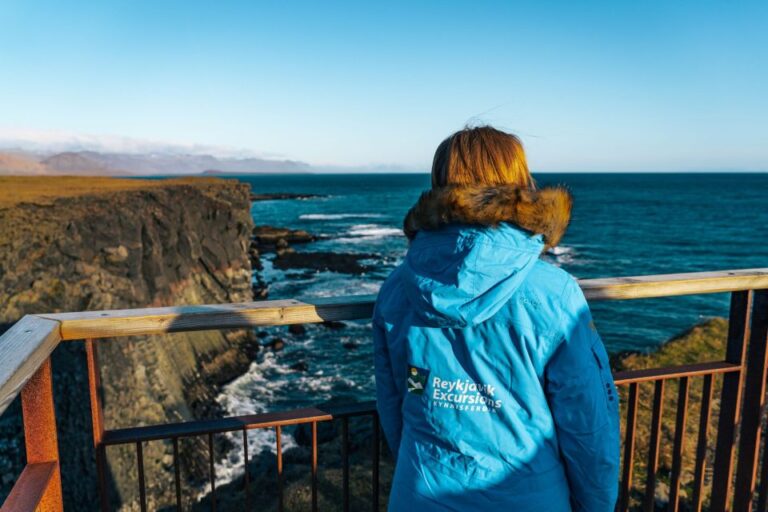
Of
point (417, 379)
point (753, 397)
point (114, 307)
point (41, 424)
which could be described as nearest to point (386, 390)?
point (417, 379)

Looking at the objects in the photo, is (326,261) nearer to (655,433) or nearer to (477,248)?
(655,433)

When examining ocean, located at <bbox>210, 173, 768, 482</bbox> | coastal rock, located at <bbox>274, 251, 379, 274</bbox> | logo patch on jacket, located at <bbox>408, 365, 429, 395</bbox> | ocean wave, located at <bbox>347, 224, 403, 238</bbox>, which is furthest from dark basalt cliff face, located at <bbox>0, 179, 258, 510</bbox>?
ocean wave, located at <bbox>347, 224, 403, 238</bbox>

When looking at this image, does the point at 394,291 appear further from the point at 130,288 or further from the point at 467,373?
the point at 130,288

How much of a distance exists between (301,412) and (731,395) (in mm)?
2256

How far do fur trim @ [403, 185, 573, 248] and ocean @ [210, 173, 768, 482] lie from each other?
0.20m

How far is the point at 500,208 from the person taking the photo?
5.59ft

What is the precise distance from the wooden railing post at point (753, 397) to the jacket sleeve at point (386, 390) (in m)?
2.06

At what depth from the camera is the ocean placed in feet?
56.9

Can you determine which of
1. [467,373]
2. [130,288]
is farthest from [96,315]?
[130,288]

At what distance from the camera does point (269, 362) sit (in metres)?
19.8

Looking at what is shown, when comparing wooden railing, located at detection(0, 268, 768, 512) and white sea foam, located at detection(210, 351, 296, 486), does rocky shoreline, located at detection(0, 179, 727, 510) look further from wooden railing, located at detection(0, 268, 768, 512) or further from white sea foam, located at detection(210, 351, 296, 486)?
wooden railing, located at detection(0, 268, 768, 512)

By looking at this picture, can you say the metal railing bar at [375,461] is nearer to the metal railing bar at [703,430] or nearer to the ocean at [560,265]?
the ocean at [560,265]

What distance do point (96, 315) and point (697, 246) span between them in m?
52.8

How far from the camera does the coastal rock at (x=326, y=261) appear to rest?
3791 cm
